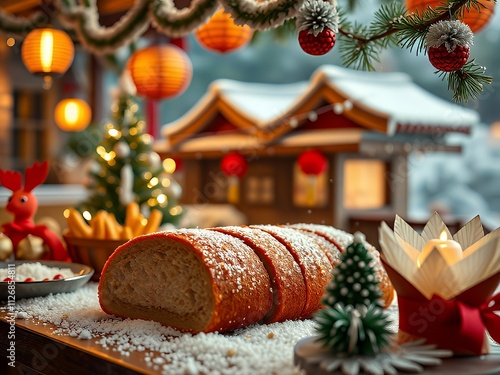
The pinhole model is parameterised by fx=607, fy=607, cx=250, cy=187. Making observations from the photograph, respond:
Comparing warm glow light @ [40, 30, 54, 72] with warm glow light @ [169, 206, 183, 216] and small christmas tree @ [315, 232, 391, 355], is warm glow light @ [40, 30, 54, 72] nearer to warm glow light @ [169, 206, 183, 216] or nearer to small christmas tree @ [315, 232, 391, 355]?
warm glow light @ [169, 206, 183, 216]

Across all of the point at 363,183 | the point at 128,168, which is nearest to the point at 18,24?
the point at 128,168

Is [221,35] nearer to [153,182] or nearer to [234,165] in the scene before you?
[153,182]

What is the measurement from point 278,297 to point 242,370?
1.07 feet

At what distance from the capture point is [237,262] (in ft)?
4.18

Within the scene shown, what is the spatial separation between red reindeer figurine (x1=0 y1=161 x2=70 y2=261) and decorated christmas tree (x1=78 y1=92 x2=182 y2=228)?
92cm

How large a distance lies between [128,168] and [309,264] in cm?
166

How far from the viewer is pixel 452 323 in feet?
3.39

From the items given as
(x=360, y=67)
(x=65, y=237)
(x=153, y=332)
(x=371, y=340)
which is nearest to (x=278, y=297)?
(x=153, y=332)

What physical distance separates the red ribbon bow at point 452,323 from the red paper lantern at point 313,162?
314 cm

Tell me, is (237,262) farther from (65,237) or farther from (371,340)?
(65,237)

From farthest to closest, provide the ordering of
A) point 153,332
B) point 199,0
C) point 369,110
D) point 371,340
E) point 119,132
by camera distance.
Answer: point 369,110 → point 119,132 → point 199,0 → point 153,332 → point 371,340

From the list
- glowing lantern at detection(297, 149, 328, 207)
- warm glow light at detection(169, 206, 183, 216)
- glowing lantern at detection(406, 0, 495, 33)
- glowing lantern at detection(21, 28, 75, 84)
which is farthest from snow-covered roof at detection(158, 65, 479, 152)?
glowing lantern at detection(406, 0, 495, 33)

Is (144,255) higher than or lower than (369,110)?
lower

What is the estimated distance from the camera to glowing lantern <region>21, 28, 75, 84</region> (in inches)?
124
